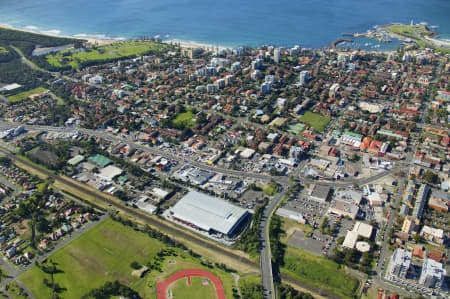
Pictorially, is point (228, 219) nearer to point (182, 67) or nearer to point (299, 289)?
point (299, 289)

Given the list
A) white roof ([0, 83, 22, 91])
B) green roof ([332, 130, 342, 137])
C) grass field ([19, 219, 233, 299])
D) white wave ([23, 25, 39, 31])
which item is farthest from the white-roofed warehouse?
white wave ([23, 25, 39, 31])

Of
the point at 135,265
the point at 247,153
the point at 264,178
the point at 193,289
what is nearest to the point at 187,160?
the point at 247,153

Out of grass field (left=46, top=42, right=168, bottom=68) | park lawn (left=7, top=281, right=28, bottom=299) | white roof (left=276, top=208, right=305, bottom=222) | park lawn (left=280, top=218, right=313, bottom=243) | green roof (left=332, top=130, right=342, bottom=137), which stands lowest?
park lawn (left=7, top=281, right=28, bottom=299)

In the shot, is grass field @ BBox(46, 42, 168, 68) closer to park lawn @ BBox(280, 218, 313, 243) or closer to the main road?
the main road

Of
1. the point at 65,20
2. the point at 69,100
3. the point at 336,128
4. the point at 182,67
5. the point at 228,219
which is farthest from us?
the point at 65,20

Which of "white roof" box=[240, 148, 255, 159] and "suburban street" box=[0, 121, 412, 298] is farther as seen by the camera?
"white roof" box=[240, 148, 255, 159]

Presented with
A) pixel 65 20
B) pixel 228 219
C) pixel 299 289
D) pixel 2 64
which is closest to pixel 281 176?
pixel 228 219

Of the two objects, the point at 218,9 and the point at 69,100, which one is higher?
the point at 218,9
